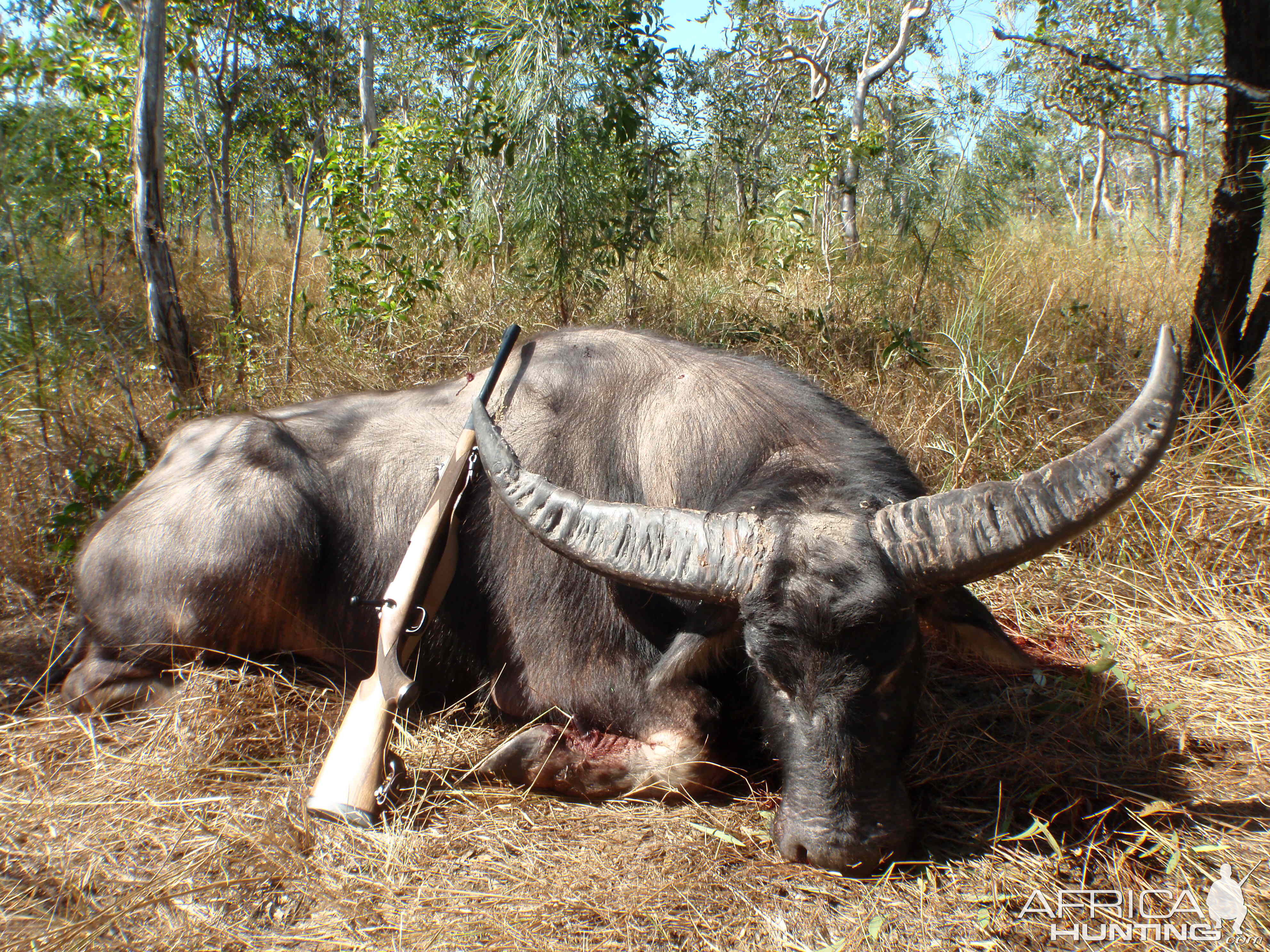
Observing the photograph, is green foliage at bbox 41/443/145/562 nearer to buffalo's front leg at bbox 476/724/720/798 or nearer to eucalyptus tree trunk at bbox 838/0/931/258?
buffalo's front leg at bbox 476/724/720/798

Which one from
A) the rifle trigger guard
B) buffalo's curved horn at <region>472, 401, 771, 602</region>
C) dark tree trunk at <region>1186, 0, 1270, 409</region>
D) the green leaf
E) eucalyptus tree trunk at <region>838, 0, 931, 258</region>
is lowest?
the green leaf

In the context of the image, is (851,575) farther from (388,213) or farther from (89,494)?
(388,213)

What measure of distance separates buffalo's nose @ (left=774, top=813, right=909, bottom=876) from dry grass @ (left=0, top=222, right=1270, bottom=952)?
68 mm

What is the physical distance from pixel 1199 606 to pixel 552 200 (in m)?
4.74

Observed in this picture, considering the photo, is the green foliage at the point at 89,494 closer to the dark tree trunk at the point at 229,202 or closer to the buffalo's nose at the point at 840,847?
the dark tree trunk at the point at 229,202

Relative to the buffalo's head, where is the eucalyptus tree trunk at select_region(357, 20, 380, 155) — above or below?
above

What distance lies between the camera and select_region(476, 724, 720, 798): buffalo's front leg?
2996mm

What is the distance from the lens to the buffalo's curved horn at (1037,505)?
2.28 metres

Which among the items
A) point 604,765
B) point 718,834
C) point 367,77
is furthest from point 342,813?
point 367,77

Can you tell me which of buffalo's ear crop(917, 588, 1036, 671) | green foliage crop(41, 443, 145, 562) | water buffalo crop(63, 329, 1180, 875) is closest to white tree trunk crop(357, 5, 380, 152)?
green foliage crop(41, 443, 145, 562)

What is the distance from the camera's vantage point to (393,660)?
9.74 feet

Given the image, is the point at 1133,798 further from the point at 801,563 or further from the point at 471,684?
the point at 471,684

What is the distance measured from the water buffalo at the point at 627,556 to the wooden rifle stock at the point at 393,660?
0.66 ft

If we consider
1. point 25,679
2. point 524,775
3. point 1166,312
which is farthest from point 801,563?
point 1166,312
